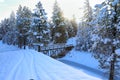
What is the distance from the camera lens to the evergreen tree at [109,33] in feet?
64.0

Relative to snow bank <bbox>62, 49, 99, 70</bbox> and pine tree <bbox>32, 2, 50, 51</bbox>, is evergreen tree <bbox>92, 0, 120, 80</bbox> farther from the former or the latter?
pine tree <bbox>32, 2, 50, 51</bbox>

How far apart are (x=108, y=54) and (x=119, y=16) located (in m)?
3.61

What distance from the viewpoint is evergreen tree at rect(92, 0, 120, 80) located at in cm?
1952

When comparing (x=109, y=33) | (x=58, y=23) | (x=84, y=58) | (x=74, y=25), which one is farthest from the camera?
(x=74, y=25)

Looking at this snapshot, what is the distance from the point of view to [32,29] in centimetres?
4647

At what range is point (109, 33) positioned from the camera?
20000mm

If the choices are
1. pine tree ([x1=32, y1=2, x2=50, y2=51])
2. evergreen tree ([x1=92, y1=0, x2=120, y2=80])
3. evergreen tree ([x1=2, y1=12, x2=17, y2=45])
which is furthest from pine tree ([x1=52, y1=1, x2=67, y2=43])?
evergreen tree ([x1=92, y1=0, x2=120, y2=80])

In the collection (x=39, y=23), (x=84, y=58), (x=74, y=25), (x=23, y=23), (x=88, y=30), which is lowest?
(x=84, y=58)

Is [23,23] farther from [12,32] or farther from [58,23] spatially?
[12,32]

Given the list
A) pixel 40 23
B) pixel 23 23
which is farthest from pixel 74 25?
pixel 40 23

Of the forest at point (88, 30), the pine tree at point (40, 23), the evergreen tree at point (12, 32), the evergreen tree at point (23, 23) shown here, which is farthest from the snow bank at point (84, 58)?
the evergreen tree at point (12, 32)

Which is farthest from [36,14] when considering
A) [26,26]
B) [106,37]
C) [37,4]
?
[106,37]

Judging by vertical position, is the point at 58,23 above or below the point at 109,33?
above

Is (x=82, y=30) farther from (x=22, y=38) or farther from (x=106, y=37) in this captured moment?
(x=106, y=37)
